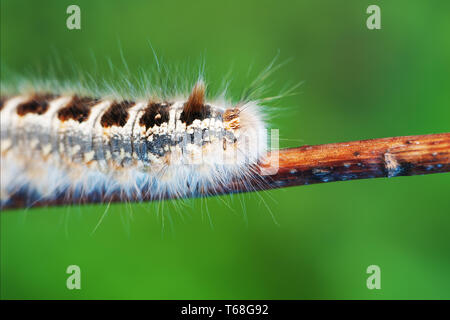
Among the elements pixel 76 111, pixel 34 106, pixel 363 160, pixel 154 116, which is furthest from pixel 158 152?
pixel 363 160

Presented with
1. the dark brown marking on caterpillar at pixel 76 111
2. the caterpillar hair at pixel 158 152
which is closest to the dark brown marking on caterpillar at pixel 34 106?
the caterpillar hair at pixel 158 152

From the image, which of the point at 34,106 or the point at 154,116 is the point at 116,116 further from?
the point at 34,106

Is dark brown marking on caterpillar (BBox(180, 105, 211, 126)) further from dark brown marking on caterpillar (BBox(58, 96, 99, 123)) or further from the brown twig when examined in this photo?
dark brown marking on caterpillar (BBox(58, 96, 99, 123))

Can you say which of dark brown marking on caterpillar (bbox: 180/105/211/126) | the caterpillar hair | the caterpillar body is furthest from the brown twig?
dark brown marking on caterpillar (bbox: 180/105/211/126)

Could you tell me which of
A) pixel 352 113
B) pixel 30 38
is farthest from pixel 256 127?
pixel 30 38

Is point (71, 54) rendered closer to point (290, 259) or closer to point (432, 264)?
point (290, 259)

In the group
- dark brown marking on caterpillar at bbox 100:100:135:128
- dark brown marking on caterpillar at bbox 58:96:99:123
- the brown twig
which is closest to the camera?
the brown twig

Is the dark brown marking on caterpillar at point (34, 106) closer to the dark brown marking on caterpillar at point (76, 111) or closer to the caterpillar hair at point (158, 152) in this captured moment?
→ the caterpillar hair at point (158, 152)
